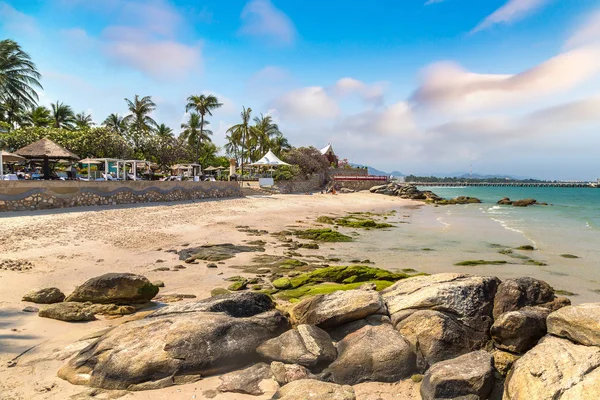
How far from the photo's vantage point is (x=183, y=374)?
509 cm

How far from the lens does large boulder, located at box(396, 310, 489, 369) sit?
5834 millimetres

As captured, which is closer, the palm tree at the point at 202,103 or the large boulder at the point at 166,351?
the large boulder at the point at 166,351

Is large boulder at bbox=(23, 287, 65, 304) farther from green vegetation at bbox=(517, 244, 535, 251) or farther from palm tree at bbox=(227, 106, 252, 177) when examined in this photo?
palm tree at bbox=(227, 106, 252, 177)

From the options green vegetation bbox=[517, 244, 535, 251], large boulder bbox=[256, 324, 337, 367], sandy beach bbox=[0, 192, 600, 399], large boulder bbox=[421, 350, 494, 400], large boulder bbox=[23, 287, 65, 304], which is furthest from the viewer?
green vegetation bbox=[517, 244, 535, 251]

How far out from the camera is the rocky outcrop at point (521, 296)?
21.4 ft

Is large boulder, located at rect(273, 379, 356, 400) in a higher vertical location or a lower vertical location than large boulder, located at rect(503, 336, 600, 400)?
lower

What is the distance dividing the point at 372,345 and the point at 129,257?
32.9ft

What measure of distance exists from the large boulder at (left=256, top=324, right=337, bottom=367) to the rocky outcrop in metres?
3.35

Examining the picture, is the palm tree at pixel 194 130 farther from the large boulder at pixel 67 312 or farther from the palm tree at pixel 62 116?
the large boulder at pixel 67 312

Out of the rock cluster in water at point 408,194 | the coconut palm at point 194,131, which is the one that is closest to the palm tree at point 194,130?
the coconut palm at point 194,131

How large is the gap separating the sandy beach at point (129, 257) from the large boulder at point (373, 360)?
0.21m

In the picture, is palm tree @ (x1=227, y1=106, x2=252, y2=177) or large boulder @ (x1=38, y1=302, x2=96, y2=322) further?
palm tree @ (x1=227, y1=106, x2=252, y2=177)

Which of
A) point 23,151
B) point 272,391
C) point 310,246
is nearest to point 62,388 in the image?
point 272,391

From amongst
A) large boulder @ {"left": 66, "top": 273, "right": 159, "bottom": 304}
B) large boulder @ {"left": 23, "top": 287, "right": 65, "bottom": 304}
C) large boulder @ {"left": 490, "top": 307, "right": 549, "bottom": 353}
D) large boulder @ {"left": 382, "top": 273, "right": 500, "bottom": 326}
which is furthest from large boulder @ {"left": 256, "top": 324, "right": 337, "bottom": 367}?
large boulder @ {"left": 23, "top": 287, "right": 65, "bottom": 304}
